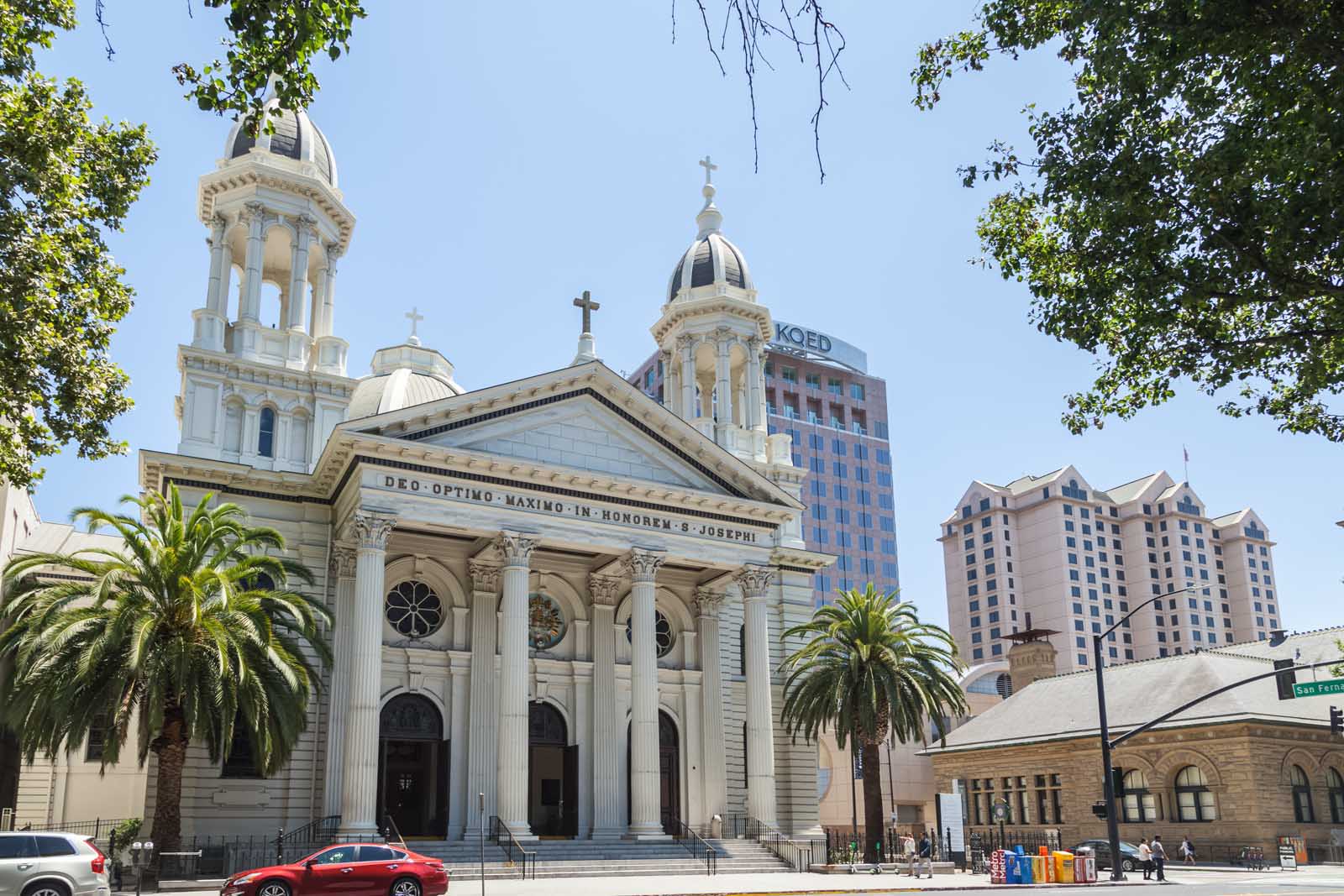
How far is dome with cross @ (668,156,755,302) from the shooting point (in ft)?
172

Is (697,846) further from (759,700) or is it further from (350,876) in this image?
(350,876)

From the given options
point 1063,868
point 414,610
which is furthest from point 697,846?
point 414,610

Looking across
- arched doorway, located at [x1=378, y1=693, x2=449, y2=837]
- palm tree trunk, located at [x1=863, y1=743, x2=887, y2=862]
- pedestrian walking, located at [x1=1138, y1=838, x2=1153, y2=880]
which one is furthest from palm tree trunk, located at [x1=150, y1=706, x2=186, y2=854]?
pedestrian walking, located at [x1=1138, y1=838, x2=1153, y2=880]

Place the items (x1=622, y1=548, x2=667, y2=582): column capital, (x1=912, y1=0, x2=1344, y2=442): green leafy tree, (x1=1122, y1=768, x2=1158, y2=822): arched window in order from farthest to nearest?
(x1=1122, y1=768, x2=1158, y2=822): arched window, (x1=622, y1=548, x2=667, y2=582): column capital, (x1=912, y1=0, x2=1344, y2=442): green leafy tree

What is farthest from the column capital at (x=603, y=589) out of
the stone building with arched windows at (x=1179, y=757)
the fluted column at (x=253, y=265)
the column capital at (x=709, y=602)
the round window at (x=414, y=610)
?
the stone building with arched windows at (x=1179, y=757)

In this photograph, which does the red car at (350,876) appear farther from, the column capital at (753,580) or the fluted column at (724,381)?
the fluted column at (724,381)

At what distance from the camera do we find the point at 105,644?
27078 mm

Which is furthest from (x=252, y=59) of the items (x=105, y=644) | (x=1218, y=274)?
(x=105, y=644)

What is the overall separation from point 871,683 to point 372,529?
58.1 feet

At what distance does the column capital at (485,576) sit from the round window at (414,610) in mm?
1535

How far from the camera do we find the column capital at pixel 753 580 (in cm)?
4003

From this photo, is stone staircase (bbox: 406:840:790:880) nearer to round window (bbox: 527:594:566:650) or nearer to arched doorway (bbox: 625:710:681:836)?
arched doorway (bbox: 625:710:681:836)

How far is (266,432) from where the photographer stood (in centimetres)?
4050

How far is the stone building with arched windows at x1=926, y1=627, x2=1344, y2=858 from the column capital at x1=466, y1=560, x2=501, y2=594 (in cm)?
2542
